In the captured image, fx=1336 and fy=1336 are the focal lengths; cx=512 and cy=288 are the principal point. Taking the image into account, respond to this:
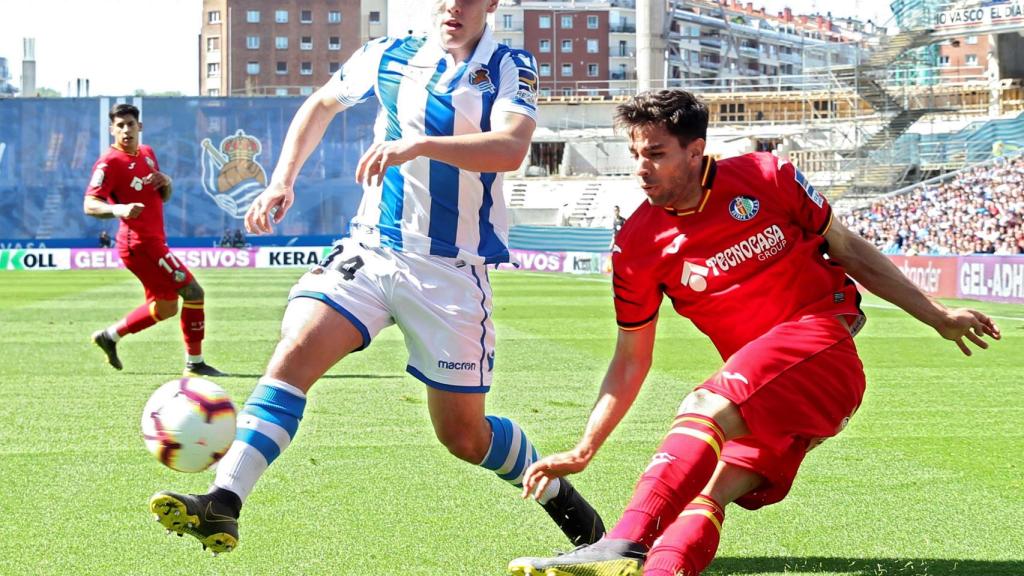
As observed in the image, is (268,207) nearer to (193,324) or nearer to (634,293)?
(634,293)

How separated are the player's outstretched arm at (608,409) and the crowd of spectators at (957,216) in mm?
23992

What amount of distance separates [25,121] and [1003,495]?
4845 cm

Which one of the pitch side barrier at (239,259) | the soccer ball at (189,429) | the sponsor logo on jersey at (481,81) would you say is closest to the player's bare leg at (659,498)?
the soccer ball at (189,429)

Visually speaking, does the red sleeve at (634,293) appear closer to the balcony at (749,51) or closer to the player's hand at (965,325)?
the player's hand at (965,325)

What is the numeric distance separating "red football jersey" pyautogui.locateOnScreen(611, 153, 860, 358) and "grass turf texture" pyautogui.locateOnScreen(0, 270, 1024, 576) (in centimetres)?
94

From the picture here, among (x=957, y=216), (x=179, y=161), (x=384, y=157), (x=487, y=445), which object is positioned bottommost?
(x=487, y=445)

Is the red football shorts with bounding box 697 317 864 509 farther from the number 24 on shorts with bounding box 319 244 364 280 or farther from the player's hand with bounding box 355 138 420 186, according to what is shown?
the number 24 on shorts with bounding box 319 244 364 280

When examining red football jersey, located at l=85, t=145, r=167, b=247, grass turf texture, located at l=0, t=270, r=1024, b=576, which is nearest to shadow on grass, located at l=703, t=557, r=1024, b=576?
grass turf texture, located at l=0, t=270, r=1024, b=576

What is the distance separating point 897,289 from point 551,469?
1.30 metres

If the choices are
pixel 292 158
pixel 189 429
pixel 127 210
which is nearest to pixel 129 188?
pixel 127 210

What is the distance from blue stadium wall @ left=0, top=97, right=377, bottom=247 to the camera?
158ft

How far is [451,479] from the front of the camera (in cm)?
646

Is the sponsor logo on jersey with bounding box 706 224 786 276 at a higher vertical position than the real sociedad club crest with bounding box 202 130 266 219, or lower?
lower

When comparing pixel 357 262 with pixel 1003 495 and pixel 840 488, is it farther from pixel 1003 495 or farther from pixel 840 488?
pixel 1003 495
